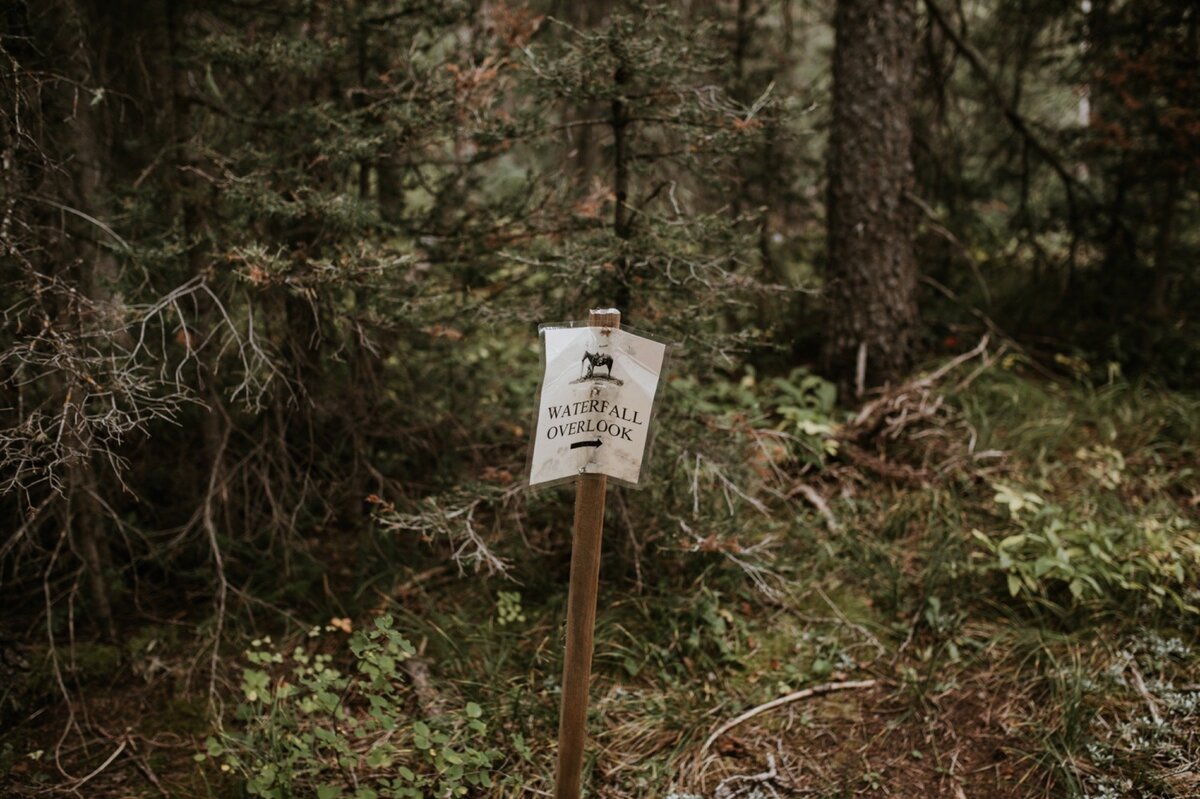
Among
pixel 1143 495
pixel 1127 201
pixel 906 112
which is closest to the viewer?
pixel 1143 495

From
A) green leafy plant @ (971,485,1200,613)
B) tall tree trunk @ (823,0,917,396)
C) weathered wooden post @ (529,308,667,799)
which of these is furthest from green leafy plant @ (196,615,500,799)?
tall tree trunk @ (823,0,917,396)

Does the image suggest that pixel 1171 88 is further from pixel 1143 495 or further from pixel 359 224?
pixel 359 224

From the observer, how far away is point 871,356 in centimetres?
519

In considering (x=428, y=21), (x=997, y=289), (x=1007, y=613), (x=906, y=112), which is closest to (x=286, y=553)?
(x=428, y=21)

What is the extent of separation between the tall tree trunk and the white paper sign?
295cm

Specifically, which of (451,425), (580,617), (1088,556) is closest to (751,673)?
(580,617)

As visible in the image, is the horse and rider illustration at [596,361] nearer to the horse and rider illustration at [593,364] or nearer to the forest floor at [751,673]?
the horse and rider illustration at [593,364]

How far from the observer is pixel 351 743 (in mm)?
3217

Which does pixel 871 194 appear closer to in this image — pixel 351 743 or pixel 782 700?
pixel 782 700

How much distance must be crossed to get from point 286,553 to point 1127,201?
6.70 meters

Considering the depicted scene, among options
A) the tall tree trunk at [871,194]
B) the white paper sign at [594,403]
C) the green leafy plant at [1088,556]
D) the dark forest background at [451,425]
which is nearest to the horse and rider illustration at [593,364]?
the white paper sign at [594,403]

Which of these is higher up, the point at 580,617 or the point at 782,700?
the point at 580,617

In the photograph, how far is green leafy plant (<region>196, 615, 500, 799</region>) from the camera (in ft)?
8.87

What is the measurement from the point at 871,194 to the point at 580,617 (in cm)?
371
